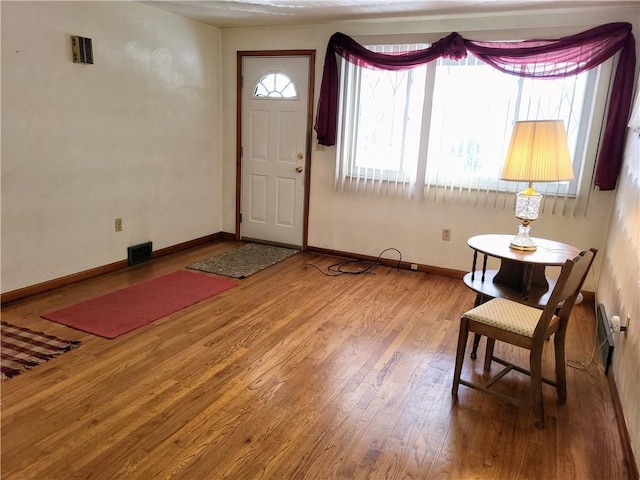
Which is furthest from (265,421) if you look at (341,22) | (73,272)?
(341,22)

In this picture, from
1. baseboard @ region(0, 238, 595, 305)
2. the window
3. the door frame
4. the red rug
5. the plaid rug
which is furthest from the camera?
the door frame

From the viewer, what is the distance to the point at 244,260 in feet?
14.9

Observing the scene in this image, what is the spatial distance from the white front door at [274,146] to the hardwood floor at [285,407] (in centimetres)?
184

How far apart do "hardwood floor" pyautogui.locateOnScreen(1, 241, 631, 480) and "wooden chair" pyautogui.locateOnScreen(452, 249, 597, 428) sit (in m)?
0.10

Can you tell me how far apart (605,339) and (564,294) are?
0.92 m

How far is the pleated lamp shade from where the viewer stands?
246 centimetres

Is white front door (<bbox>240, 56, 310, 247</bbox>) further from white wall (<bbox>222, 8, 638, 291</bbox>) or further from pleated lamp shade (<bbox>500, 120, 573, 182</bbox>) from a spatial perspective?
pleated lamp shade (<bbox>500, 120, 573, 182</bbox>)

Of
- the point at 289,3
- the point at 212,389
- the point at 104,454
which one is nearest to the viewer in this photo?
the point at 104,454

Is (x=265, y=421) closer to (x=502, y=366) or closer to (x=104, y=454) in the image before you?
(x=104, y=454)

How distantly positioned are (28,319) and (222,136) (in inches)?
112

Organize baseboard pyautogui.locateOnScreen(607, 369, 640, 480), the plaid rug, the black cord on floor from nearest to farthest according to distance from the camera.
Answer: baseboard pyautogui.locateOnScreen(607, 369, 640, 480) → the plaid rug → the black cord on floor

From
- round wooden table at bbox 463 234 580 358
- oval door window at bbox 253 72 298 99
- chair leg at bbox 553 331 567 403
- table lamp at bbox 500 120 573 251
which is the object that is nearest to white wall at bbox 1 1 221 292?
oval door window at bbox 253 72 298 99

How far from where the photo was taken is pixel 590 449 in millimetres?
1979

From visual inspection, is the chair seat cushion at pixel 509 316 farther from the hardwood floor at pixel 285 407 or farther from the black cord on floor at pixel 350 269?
the black cord on floor at pixel 350 269
